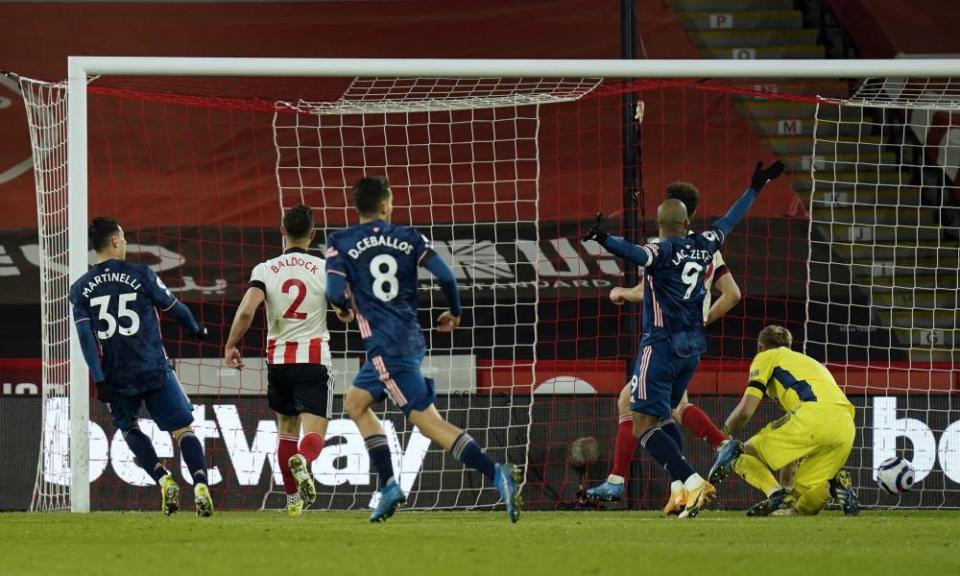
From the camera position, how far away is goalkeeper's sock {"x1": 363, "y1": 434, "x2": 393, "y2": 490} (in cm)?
792

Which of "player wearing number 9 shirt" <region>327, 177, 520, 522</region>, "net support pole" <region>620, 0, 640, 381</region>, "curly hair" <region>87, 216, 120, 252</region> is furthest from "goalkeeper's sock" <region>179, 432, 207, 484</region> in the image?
"net support pole" <region>620, 0, 640, 381</region>

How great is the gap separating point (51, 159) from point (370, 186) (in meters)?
4.22

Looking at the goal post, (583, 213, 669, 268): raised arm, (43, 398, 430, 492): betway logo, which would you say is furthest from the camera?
(43, 398, 430, 492): betway logo

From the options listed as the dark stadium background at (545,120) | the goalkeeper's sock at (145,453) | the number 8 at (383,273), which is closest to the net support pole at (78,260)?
the goalkeeper's sock at (145,453)

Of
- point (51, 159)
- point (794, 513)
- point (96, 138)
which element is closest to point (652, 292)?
point (794, 513)

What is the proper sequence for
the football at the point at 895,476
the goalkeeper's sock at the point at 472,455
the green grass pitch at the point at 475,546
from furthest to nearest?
1. the football at the point at 895,476
2. the goalkeeper's sock at the point at 472,455
3. the green grass pitch at the point at 475,546

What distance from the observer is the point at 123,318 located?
896cm

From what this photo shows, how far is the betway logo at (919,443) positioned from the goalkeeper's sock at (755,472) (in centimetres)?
168

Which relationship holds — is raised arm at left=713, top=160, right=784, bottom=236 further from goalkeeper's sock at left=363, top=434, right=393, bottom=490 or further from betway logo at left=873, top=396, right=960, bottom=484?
betway logo at left=873, top=396, right=960, bottom=484

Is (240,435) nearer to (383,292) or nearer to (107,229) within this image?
(107,229)

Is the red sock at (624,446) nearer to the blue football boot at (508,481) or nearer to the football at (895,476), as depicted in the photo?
the football at (895,476)

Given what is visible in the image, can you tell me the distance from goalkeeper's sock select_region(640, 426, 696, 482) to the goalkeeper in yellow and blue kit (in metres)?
0.61

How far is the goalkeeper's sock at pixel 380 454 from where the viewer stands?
26.0 ft

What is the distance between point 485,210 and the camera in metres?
14.2
